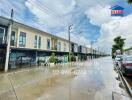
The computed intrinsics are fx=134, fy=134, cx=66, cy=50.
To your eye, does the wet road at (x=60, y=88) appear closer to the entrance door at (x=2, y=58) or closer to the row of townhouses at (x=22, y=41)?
the entrance door at (x=2, y=58)

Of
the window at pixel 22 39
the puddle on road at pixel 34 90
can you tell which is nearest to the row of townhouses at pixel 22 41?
the window at pixel 22 39

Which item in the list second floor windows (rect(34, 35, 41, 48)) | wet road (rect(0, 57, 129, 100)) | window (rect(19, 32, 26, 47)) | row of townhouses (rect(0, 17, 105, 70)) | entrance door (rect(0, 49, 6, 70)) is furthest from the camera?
second floor windows (rect(34, 35, 41, 48))

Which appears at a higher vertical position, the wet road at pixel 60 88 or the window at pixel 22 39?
the window at pixel 22 39

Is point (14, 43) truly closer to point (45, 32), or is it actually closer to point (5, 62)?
point (5, 62)

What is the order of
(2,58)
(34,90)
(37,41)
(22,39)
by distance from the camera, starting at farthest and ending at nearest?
1. (37,41)
2. (22,39)
3. (2,58)
4. (34,90)

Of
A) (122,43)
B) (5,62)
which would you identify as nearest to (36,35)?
(5,62)

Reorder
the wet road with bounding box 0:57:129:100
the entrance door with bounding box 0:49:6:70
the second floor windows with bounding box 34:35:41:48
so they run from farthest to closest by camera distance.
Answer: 1. the second floor windows with bounding box 34:35:41:48
2. the entrance door with bounding box 0:49:6:70
3. the wet road with bounding box 0:57:129:100

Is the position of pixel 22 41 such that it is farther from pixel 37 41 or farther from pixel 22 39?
pixel 37 41

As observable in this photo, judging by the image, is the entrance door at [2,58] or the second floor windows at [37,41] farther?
the second floor windows at [37,41]

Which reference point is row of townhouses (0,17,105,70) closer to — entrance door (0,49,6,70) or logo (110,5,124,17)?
entrance door (0,49,6,70)

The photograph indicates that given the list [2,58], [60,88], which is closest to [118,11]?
[60,88]

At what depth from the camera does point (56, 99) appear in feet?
19.9

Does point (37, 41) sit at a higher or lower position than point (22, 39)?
higher

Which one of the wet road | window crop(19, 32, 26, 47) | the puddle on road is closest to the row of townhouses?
window crop(19, 32, 26, 47)
